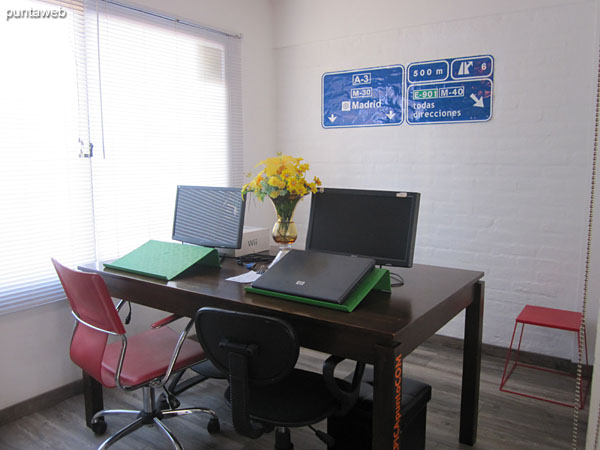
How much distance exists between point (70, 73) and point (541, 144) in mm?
2865

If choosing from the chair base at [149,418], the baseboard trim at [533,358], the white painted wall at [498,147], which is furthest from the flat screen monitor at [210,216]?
the baseboard trim at [533,358]

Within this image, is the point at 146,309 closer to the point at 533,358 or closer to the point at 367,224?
the point at 367,224

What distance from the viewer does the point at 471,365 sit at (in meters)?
2.35

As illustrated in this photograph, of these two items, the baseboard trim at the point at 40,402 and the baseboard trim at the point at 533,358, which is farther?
the baseboard trim at the point at 533,358

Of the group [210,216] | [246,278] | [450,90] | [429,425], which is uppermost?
[450,90]

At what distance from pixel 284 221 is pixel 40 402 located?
175 cm

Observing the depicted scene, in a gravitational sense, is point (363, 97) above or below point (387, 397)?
above

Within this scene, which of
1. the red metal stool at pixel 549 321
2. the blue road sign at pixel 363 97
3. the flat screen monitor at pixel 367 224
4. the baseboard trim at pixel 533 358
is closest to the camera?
the flat screen monitor at pixel 367 224

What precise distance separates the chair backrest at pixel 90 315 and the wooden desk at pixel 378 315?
21cm

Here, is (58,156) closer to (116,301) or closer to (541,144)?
(116,301)

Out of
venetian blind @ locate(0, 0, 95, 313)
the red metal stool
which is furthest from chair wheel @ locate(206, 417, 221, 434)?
the red metal stool

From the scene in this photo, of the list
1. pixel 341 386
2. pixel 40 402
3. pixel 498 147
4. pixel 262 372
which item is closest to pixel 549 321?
pixel 498 147

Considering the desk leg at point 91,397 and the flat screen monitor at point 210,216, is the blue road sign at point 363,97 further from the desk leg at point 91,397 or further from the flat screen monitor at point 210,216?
the desk leg at point 91,397

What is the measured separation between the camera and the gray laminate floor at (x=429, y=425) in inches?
95.6
